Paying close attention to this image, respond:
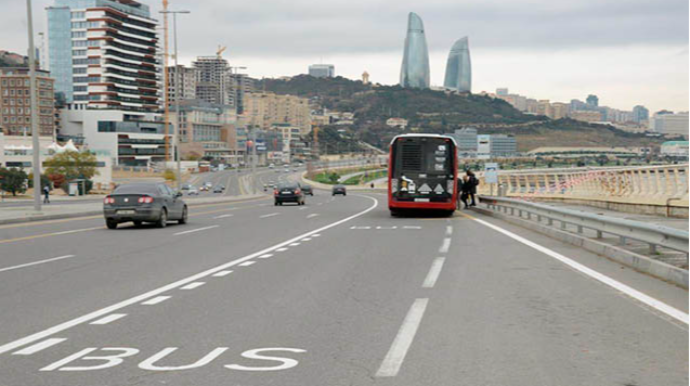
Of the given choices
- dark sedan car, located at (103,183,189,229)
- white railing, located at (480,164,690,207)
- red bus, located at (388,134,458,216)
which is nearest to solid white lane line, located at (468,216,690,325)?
white railing, located at (480,164,690,207)

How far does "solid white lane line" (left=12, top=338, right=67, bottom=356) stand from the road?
0.04m

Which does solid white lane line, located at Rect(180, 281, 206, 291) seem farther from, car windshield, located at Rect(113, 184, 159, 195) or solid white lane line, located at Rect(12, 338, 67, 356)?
car windshield, located at Rect(113, 184, 159, 195)

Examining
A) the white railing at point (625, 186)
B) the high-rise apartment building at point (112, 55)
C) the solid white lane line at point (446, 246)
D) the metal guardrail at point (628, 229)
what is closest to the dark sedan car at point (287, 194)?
the white railing at point (625, 186)

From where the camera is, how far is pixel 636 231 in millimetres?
12203

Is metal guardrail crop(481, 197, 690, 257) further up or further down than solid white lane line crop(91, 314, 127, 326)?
further up

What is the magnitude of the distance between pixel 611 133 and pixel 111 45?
120240 mm

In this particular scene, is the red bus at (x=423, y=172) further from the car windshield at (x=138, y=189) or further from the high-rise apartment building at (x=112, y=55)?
the high-rise apartment building at (x=112, y=55)

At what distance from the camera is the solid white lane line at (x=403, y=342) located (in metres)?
5.90

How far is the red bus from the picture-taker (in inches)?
1129

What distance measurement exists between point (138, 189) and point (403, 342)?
18.1 metres

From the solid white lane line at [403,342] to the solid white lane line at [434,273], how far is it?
4.96 feet

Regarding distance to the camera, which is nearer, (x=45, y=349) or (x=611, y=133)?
(x=45, y=349)

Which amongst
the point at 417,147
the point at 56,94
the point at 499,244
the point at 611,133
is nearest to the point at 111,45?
the point at 56,94

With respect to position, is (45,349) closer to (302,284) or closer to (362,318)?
(362,318)
